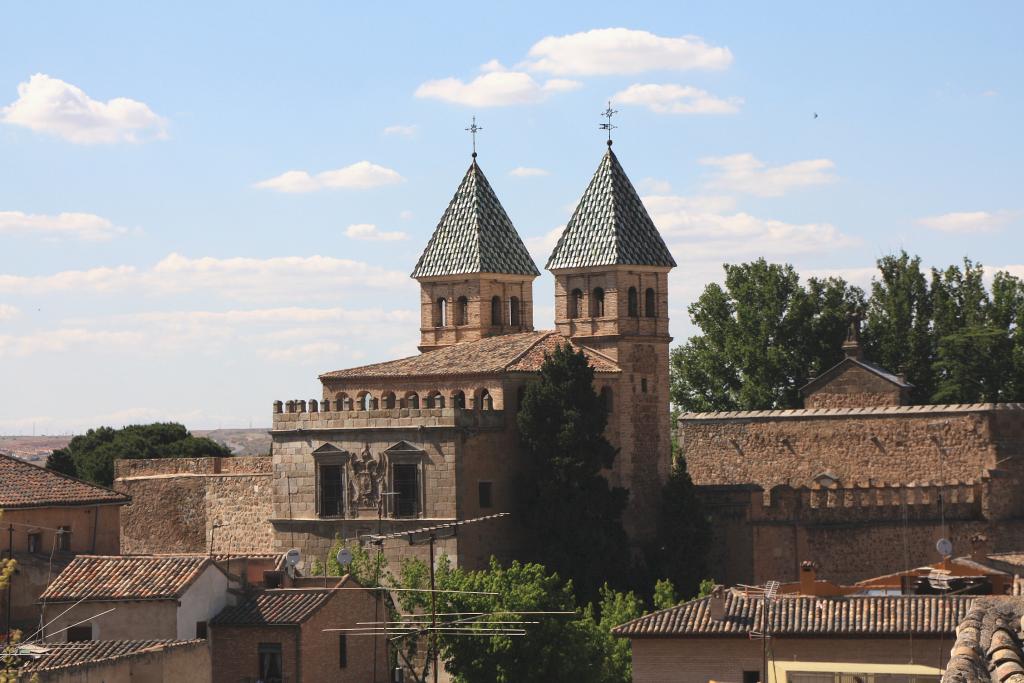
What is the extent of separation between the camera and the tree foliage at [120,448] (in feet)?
252

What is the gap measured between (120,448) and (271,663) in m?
45.1

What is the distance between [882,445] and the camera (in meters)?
56.3

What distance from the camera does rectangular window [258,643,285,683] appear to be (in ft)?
116

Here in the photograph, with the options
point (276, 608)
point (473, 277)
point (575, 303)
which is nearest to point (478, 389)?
point (575, 303)

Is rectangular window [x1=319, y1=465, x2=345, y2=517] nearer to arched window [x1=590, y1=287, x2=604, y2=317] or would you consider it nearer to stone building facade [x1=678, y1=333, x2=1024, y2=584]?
arched window [x1=590, y1=287, x2=604, y2=317]

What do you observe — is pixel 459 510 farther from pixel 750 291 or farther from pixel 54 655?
pixel 750 291

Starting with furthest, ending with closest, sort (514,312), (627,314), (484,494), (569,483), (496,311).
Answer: (514,312) → (496,311) → (627,314) → (484,494) → (569,483)

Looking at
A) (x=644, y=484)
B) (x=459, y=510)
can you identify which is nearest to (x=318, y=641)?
(x=459, y=510)

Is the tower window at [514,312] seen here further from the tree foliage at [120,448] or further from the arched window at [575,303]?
the tree foliage at [120,448]

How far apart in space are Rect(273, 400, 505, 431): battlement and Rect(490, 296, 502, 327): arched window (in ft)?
23.1

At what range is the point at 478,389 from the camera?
50.6m

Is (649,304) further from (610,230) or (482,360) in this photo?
(482,360)

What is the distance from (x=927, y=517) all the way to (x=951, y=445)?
9.63ft

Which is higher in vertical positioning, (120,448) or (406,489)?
(120,448)
